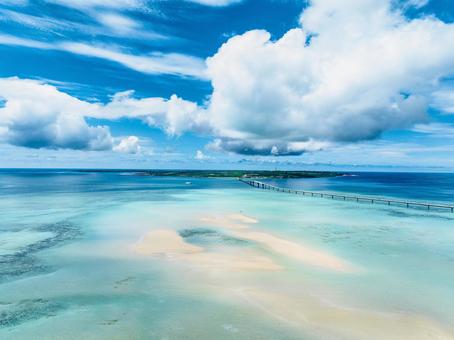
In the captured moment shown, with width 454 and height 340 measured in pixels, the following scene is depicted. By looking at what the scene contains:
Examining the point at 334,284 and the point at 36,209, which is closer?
the point at 334,284

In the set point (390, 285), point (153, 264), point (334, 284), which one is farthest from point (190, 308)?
point (390, 285)

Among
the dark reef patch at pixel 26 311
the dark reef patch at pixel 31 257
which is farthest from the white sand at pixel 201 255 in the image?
the dark reef patch at pixel 26 311

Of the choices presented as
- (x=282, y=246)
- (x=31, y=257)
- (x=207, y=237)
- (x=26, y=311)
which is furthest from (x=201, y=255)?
(x=31, y=257)

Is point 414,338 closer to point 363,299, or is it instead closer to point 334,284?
point 363,299

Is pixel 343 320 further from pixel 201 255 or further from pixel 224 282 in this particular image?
pixel 201 255

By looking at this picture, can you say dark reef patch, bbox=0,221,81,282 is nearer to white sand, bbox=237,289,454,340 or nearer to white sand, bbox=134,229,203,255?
white sand, bbox=134,229,203,255

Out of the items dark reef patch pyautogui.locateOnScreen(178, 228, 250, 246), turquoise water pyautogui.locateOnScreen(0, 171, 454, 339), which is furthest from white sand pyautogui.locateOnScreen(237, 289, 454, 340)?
dark reef patch pyautogui.locateOnScreen(178, 228, 250, 246)

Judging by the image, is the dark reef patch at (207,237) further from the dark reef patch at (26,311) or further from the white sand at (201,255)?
the dark reef patch at (26,311)
